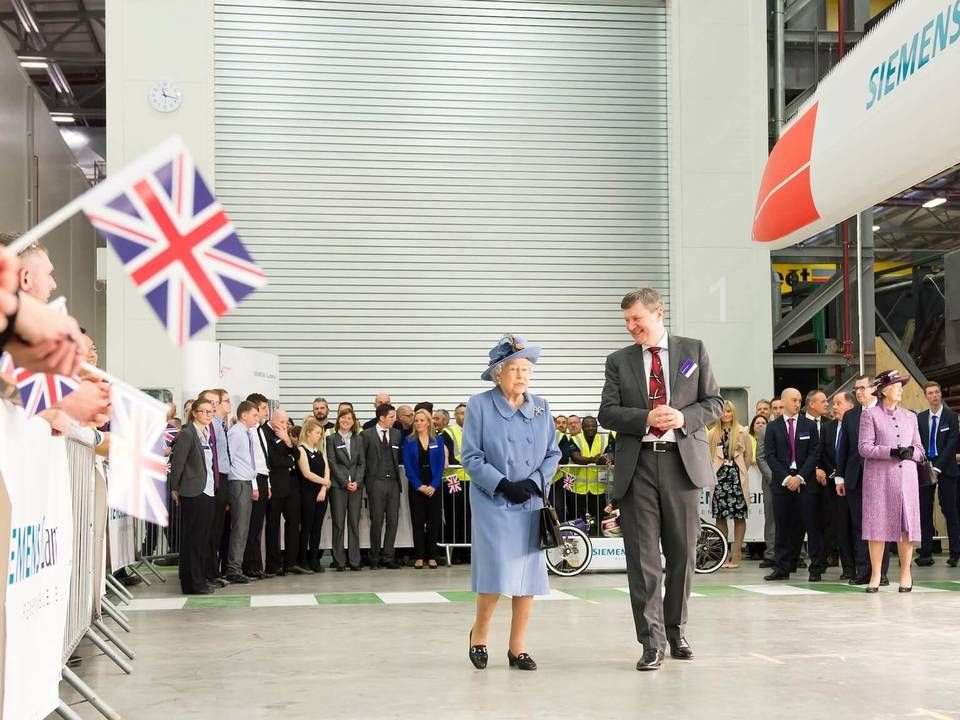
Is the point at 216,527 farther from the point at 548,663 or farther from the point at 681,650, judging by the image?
the point at 681,650

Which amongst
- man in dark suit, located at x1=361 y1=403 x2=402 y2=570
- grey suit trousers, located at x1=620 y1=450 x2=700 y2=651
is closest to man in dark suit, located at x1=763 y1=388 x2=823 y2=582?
man in dark suit, located at x1=361 y1=403 x2=402 y2=570

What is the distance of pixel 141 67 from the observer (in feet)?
51.4

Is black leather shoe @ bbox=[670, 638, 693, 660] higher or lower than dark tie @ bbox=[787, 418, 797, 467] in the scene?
lower

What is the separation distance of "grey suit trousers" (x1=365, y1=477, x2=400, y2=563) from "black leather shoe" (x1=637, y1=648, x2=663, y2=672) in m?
7.15

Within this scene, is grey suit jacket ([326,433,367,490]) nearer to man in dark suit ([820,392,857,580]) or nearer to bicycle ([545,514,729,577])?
bicycle ([545,514,729,577])

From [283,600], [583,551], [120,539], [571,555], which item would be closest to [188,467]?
[120,539]

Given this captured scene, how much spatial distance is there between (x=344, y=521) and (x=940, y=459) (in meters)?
6.40

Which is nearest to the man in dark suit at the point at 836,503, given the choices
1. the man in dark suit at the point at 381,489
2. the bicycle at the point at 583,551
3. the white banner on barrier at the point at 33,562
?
the bicycle at the point at 583,551

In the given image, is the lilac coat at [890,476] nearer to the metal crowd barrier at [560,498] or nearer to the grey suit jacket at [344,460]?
the metal crowd barrier at [560,498]

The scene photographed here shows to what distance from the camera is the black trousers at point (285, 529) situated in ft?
39.7

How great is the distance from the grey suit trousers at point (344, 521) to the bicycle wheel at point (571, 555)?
2182 millimetres

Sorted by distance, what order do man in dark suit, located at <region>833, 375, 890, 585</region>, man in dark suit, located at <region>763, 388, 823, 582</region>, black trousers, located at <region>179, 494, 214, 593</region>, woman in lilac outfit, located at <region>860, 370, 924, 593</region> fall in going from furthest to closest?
man in dark suit, located at <region>763, 388, 823, 582</region> < man in dark suit, located at <region>833, 375, 890, 585</region> < black trousers, located at <region>179, 494, 214, 593</region> < woman in lilac outfit, located at <region>860, 370, 924, 593</region>

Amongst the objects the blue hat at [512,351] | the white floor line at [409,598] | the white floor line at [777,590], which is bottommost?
the white floor line at [777,590]

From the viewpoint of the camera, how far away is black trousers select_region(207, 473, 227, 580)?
1084 centimetres
